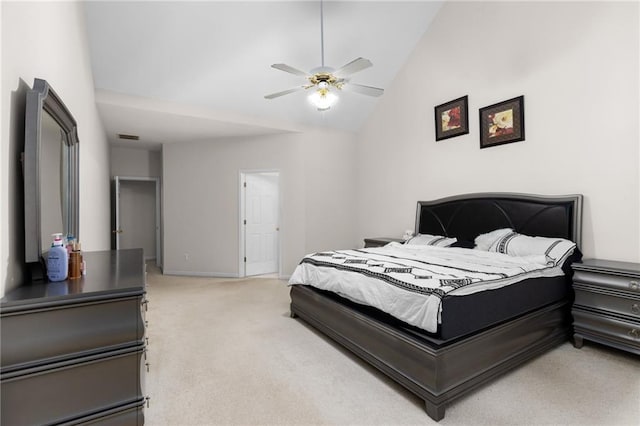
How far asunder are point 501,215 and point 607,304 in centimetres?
136

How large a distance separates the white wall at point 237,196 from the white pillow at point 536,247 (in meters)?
3.10

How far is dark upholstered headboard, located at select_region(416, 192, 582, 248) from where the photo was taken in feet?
10.4

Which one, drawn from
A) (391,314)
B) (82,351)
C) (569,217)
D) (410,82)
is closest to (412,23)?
(410,82)

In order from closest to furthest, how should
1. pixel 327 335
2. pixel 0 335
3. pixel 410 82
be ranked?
pixel 0 335 → pixel 327 335 → pixel 410 82

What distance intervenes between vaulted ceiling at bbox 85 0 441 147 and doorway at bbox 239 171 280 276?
1.06m

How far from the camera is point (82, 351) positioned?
123cm

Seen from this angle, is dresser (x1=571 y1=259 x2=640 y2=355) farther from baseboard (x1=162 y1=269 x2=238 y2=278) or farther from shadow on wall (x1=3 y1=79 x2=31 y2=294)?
baseboard (x1=162 y1=269 x2=238 y2=278)

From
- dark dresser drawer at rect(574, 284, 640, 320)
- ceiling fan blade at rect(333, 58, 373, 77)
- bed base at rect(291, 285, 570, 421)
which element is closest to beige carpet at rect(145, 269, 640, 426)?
bed base at rect(291, 285, 570, 421)

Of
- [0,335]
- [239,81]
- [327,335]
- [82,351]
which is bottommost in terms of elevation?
[327,335]

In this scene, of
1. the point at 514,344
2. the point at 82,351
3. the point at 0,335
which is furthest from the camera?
the point at 514,344

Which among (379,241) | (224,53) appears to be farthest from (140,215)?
(379,241)

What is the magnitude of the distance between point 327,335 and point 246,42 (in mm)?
3588

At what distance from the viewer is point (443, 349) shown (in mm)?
1882

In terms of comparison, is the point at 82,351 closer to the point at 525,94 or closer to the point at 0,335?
the point at 0,335
